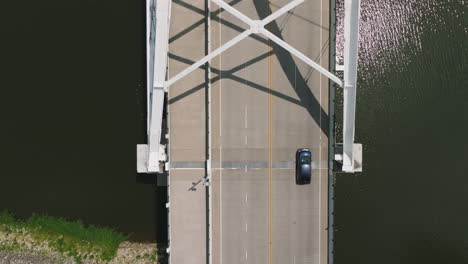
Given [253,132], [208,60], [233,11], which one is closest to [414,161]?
[253,132]

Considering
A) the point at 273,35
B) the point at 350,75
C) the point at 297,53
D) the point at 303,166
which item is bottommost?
the point at 303,166

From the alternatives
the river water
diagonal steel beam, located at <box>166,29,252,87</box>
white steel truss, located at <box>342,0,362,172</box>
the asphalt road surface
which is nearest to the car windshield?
the asphalt road surface

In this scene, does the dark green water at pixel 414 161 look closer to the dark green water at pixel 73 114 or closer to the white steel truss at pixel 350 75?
the white steel truss at pixel 350 75

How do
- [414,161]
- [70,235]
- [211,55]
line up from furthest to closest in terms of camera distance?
[414,161] < [70,235] < [211,55]

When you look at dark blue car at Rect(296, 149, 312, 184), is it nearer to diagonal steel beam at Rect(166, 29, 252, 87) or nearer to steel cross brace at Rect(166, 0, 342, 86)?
steel cross brace at Rect(166, 0, 342, 86)

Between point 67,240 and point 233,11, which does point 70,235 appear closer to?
point 67,240

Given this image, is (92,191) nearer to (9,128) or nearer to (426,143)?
(9,128)

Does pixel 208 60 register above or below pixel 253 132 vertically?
above
